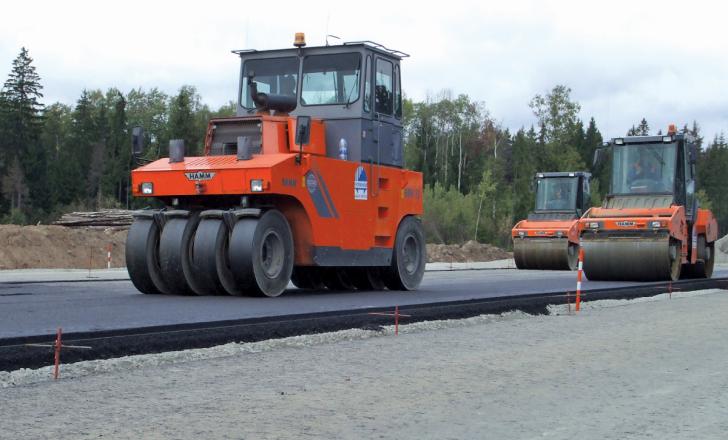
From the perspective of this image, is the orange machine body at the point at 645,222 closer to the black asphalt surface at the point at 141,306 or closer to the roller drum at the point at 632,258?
the roller drum at the point at 632,258

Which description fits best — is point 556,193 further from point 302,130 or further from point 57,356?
point 57,356

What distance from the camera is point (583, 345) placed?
9.86 meters

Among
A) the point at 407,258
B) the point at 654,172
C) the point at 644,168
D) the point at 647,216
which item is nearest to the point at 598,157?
the point at 644,168

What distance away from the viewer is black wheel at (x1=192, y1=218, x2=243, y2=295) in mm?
13062

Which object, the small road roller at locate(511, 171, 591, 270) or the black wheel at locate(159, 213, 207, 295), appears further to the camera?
the small road roller at locate(511, 171, 591, 270)

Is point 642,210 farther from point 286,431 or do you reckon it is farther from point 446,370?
point 286,431

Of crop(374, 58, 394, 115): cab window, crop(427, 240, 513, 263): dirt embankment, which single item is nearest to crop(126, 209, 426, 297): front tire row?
crop(374, 58, 394, 115): cab window

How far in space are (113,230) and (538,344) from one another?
93.5 feet

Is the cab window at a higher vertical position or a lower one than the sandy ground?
higher

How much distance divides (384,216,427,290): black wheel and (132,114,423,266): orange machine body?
515 mm

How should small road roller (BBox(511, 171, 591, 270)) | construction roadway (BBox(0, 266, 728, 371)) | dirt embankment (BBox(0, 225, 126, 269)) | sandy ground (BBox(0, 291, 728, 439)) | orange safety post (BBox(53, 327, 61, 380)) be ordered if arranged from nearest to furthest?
sandy ground (BBox(0, 291, 728, 439)) → orange safety post (BBox(53, 327, 61, 380)) → construction roadway (BBox(0, 266, 728, 371)) → dirt embankment (BBox(0, 225, 126, 269)) → small road roller (BBox(511, 171, 591, 270))

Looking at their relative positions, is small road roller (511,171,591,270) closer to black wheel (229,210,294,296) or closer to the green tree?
black wheel (229,210,294,296)

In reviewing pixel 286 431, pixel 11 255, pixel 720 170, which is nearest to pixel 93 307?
pixel 286 431

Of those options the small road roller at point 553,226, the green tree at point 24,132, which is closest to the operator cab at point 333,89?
the small road roller at point 553,226
